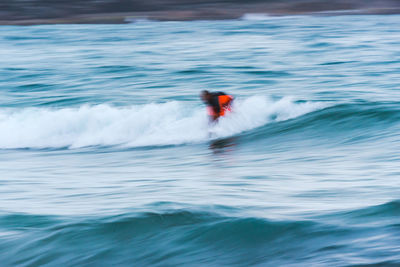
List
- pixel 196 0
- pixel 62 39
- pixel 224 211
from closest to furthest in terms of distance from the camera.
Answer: pixel 224 211 → pixel 62 39 → pixel 196 0

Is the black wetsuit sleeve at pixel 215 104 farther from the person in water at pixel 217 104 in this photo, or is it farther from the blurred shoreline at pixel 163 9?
the blurred shoreline at pixel 163 9

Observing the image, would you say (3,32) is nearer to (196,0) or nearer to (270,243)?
(196,0)

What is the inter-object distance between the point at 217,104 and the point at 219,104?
0.04m

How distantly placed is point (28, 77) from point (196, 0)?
A: 31582 millimetres

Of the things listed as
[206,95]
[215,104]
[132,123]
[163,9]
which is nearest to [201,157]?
[206,95]

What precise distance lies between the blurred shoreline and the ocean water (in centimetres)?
1843

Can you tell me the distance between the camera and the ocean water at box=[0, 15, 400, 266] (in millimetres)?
5285

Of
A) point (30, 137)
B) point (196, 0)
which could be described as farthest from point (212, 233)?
point (196, 0)

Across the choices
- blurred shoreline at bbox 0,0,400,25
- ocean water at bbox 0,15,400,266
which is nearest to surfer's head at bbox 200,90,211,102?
ocean water at bbox 0,15,400,266

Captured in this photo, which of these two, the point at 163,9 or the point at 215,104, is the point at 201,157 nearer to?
the point at 215,104

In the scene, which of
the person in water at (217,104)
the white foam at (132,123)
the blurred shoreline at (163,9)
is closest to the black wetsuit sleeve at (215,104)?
the person in water at (217,104)

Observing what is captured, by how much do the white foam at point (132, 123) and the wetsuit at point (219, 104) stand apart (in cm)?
26

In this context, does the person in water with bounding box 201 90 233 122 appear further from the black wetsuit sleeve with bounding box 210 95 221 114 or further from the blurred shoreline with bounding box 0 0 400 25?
the blurred shoreline with bounding box 0 0 400 25

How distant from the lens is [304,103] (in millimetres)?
14031
